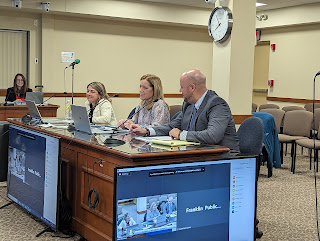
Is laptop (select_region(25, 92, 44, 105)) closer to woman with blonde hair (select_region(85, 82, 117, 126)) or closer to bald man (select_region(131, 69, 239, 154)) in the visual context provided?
woman with blonde hair (select_region(85, 82, 117, 126))

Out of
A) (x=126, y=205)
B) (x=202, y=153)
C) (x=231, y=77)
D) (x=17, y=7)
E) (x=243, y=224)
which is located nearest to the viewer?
(x=126, y=205)

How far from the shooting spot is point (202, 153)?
3.35m

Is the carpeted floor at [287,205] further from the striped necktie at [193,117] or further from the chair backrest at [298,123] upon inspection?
the striped necktie at [193,117]

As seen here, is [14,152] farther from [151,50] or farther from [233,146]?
[151,50]

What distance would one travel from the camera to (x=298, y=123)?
7430 mm

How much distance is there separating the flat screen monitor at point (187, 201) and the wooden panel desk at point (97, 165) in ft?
2.61

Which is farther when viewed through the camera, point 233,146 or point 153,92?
point 153,92

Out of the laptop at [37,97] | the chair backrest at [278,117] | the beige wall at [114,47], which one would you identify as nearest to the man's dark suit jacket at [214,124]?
the chair backrest at [278,117]

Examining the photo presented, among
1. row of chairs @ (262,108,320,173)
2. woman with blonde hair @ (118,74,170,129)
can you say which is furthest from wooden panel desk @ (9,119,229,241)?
row of chairs @ (262,108,320,173)

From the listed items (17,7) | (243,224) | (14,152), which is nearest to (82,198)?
(14,152)

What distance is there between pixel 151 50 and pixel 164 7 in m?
1.14

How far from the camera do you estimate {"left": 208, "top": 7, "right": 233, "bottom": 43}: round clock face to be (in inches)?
243

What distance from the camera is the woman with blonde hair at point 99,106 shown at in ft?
17.8

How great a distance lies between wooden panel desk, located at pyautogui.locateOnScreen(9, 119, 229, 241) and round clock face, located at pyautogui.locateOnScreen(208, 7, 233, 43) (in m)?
2.88
